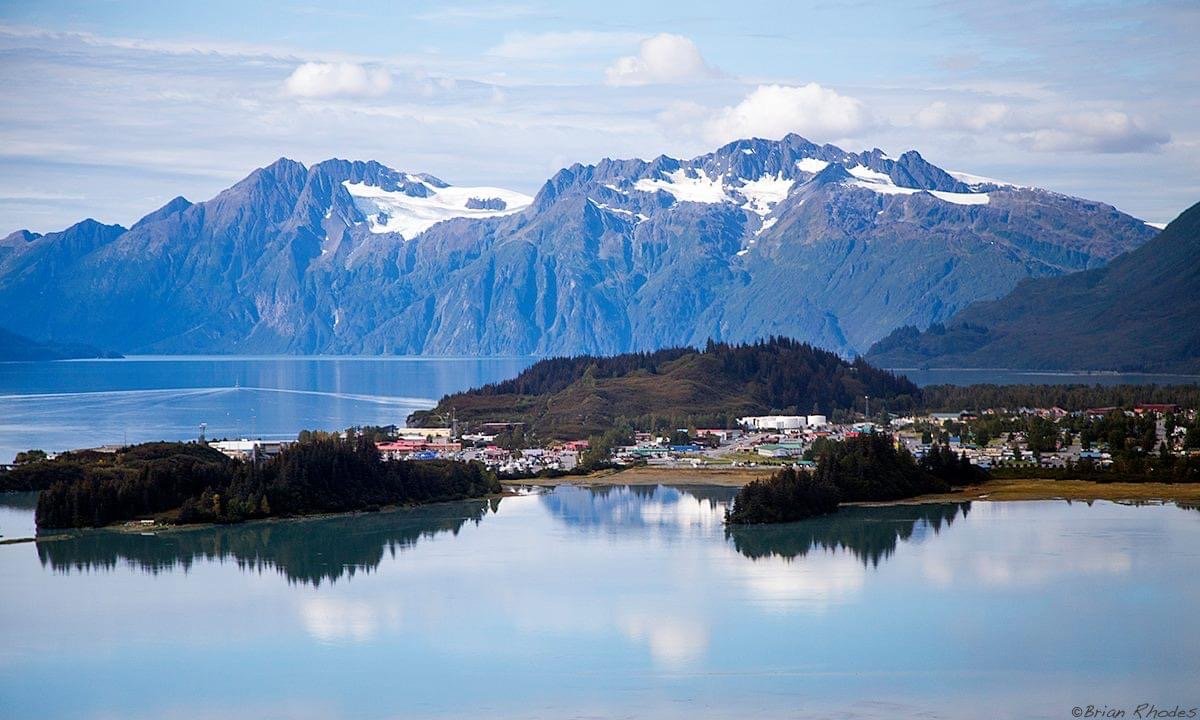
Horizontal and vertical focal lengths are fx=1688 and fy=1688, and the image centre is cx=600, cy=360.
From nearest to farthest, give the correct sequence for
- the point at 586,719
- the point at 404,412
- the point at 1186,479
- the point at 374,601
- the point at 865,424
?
the point at 586,719
the point at 374,601
the point at 1186,479
the point at 865,424
the point at 404,412

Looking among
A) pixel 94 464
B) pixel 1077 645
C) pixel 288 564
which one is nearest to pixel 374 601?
pixel 288 564

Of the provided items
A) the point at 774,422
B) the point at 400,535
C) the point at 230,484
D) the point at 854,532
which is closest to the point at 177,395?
the point at 774,422

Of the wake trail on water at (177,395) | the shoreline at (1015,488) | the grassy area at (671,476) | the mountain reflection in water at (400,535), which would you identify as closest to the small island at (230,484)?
the mountain reflection in water at (400,535)

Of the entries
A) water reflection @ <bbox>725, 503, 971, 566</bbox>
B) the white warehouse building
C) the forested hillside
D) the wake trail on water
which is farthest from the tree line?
the wake trail on water

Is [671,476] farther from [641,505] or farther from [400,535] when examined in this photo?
[400,535]

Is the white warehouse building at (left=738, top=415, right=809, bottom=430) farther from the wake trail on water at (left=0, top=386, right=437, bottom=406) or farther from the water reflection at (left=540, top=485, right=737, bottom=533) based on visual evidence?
the wake trail on water at (left=0, top=386, right=437, bottom=406)

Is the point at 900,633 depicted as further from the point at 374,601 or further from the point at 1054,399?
the point at 1054,399

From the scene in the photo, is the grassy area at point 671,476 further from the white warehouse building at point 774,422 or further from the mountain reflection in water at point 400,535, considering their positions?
the white warehouse building at point 774,422
